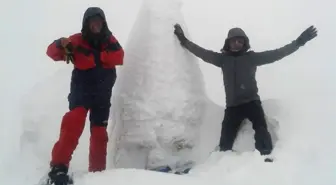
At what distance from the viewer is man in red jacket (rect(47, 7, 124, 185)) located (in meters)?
4.23

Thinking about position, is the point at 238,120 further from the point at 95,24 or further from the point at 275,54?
the point at 95,24

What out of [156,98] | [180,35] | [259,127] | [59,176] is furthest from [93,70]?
[259,127]

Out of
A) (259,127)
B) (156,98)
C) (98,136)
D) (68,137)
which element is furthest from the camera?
(156,98)

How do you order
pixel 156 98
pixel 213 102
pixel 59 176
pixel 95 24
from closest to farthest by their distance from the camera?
pixel 59 176, pixel 95 24, pixel 156 98, pixel 213 102

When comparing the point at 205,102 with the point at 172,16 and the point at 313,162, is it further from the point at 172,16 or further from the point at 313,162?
the point at 313,162

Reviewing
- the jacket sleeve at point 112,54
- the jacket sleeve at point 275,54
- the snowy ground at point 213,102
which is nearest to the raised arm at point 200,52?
the snowy ground at point 213,102

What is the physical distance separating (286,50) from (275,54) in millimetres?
126

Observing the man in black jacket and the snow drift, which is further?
the snow drift

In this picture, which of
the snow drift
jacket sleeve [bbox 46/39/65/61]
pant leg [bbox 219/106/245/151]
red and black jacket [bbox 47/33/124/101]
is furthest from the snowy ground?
jacket sleeve [bbox 46/39/65/61]

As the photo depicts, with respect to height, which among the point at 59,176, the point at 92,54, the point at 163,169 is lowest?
the point at 163,169

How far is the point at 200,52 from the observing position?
5145 mm

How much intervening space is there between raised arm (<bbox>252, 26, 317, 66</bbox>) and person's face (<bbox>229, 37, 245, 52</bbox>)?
0.18 metres

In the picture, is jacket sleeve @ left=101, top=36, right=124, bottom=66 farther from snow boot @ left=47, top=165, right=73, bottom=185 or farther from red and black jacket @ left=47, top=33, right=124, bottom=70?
snow boot @ left=47, top=165, right=73, bottom=185

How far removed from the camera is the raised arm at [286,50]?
15.9 feet
